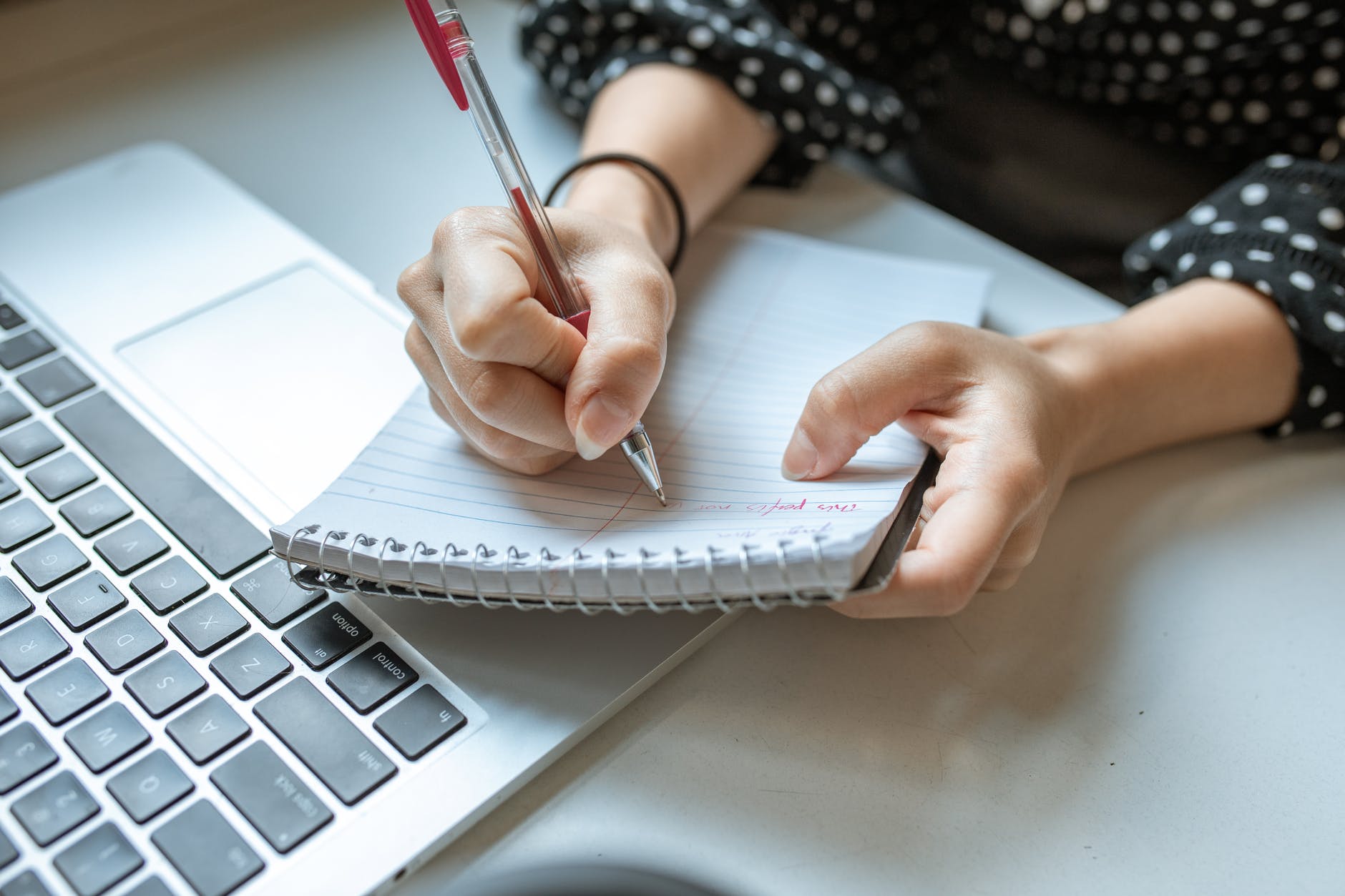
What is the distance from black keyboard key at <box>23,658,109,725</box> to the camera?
298 millimetres

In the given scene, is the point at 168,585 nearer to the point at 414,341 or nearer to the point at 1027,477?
the point at 414,341

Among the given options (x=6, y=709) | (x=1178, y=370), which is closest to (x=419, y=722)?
(x=6, y=709)

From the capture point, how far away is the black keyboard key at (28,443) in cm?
39

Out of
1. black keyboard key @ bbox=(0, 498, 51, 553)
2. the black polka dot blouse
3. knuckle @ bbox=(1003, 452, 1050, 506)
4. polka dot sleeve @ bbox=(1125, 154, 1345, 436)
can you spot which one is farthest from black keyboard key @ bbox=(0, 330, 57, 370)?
polka dot sleeve @ bbox=(1125, 154, 1345, 436)

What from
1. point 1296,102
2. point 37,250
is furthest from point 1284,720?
point 37,250

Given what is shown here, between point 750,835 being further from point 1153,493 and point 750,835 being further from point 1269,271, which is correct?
point 1269,271

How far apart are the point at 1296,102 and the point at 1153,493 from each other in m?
0.28

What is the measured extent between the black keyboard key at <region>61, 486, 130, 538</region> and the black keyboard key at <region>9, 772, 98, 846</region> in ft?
0.35

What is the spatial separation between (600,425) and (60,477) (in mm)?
225

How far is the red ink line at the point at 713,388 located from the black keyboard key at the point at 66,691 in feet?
0.53

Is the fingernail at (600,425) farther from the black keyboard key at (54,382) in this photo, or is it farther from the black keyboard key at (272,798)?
the black keyboard key at (54,382)

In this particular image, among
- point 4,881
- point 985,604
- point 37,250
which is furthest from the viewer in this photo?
point 37,250

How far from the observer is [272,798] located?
0.28m

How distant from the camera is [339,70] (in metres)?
0.67
